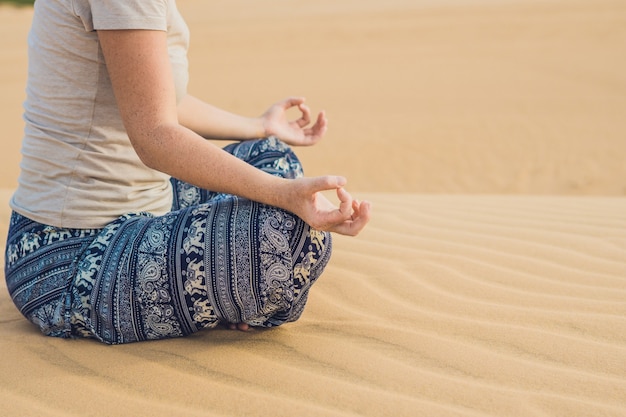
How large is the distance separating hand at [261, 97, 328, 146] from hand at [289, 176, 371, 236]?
1086 millimetres

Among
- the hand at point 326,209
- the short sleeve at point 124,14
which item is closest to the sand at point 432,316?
the hand at point 326,209

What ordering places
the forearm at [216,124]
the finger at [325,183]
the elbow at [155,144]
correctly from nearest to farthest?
the finger at [325,183]
the elbow at [155,144]
the forearm at [216,124]

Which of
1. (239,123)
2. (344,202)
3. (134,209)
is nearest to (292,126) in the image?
(239,123)

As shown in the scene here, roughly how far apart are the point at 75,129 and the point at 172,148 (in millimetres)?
361

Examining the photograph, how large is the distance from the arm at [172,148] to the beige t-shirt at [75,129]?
0.10 m

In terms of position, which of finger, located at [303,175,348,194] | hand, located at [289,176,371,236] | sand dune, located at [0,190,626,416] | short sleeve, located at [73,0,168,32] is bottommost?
sand dune, located at [0,190,626,416]

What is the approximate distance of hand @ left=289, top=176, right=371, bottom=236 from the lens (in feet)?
7.06

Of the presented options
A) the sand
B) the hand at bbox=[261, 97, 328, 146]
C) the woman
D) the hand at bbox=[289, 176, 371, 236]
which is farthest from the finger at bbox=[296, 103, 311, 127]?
the hand at bbox=[289, 176, 371, 236]

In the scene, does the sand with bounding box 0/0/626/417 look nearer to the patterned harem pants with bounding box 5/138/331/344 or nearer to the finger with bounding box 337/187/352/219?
the patterned harem pants with bounding box 5/138/331/344

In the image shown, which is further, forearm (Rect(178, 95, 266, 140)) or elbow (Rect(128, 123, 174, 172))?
forearm (Rect(178, 95, 266, 140))

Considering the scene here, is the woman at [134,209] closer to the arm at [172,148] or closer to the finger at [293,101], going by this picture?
the arm at [172,148]

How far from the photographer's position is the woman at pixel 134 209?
2199 millimetres

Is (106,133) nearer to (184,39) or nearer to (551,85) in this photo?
(184,39)

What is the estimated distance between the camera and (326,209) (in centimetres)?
224
